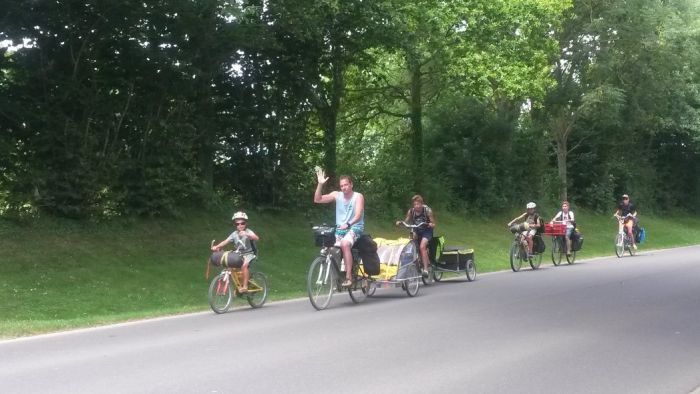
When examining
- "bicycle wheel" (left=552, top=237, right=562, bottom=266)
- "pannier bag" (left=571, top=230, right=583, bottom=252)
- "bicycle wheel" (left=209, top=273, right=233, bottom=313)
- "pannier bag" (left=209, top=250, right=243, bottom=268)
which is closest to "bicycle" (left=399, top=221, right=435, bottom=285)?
"pannier bag" (left=209, top=250, right=243, bottom=268)

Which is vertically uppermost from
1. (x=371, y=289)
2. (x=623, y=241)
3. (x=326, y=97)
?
(x=326, y=97)

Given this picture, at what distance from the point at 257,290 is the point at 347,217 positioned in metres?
1.96

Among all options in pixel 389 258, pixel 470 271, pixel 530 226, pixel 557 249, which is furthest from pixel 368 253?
pixel 557 249

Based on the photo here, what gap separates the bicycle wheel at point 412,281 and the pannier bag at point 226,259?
3200 millimetres

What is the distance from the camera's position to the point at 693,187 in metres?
51.7

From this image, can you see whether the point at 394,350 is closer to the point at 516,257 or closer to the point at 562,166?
the point at 516,257

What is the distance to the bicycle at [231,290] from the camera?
12.3m

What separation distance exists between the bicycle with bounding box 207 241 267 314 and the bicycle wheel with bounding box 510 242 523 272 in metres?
9.14

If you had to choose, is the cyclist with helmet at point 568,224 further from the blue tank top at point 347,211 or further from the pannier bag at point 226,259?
the pannier bag at point 226,259

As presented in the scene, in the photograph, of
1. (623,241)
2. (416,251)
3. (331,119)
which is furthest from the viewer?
(623,241)

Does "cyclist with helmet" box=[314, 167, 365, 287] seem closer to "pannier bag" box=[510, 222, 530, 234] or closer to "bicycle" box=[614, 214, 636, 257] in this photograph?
"pannier bag" box=[510, 222, 530, 234]

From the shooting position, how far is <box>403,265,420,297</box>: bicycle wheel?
45.9 feet

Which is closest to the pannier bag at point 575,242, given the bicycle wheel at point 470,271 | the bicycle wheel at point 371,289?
the bicycle wheel at point 470,271

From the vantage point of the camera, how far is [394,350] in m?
8.73
